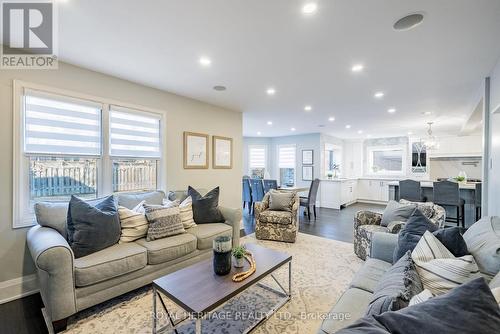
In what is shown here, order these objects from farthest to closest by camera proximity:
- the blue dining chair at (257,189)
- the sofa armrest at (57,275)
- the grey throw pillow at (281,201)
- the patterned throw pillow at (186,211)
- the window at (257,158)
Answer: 1. the window at (257,158)
2. the blue dining chair at (257,189)
3. the grey throw pillow at (281,201)
4. the patterned throw pillow at (186,211)
5. the sofa armrest at (57,275)

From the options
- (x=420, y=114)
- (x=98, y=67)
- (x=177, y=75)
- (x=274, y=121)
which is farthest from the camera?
(x=274, y=121)

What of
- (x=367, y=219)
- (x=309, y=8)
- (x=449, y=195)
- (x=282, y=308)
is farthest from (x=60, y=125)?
(x=449, y=195)

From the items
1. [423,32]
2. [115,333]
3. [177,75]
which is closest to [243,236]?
[115,333]

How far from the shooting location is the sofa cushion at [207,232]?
2782mm

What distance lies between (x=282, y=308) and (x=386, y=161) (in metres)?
8.09

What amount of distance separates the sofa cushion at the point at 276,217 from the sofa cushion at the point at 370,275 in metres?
1.85

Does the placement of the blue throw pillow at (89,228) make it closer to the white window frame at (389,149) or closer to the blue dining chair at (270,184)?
the blue dining chair at (270,184)

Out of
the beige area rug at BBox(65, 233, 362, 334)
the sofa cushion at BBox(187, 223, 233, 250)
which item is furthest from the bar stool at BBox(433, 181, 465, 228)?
the sofa cushion at BBox(187, 223, 233, 250)

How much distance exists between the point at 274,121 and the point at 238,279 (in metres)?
4.67

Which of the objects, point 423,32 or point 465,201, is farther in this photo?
point 465,201

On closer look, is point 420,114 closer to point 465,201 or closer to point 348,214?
point 465,201

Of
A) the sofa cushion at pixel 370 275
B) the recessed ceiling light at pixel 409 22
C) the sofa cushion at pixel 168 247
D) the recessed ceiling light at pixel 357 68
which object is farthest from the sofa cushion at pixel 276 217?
the recessed ceiling light at pixel 409 22

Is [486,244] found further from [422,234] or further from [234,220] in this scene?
Answer: [234,220]

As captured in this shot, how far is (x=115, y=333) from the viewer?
180cm
